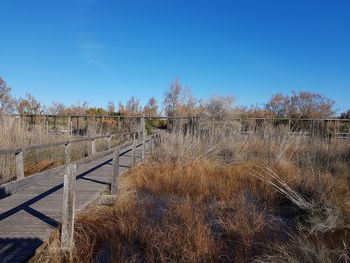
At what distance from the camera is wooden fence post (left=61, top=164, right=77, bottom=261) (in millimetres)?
3564

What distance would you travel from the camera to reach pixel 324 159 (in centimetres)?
968

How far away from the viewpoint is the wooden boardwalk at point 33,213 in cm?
356

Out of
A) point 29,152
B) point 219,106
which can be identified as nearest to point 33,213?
point 29,152

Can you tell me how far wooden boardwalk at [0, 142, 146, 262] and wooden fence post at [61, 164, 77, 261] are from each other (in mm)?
308

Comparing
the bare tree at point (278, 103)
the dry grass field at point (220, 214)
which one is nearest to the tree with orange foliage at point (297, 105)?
the bare tree at point (278, 103)

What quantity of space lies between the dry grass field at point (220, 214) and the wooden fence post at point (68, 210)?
0.35ft

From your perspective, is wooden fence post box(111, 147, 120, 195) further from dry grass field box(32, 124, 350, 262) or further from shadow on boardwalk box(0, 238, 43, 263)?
shadow on boardwalk box(0, 238, 43, 263)

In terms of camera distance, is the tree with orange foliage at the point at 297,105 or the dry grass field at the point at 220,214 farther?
the tree with orange foliage at the point at 297,105

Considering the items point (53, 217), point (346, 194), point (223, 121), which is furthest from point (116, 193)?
point (223, 121)

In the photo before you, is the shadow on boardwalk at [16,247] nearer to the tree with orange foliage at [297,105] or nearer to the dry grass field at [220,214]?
the dry grass field at [220,214]

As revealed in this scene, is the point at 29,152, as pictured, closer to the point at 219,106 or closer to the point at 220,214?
the point at 220,214

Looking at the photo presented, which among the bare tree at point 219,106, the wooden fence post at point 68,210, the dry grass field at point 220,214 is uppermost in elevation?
the bare tree at point 219,106

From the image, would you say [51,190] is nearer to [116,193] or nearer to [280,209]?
[116,193]

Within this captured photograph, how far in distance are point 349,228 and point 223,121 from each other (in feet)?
34.0
